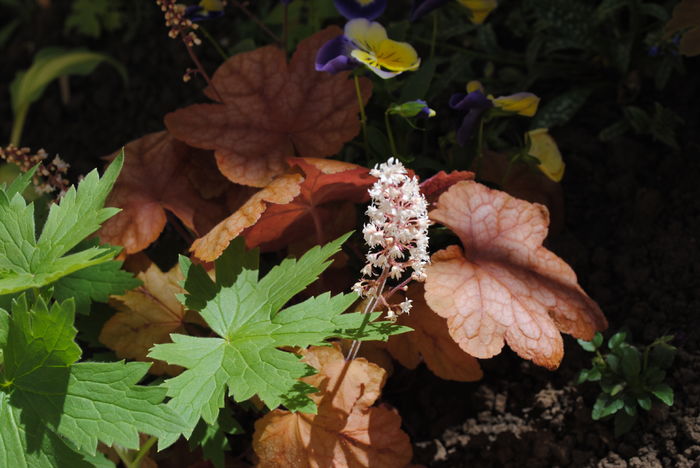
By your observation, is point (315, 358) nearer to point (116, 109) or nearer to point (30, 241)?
point (30, 241)

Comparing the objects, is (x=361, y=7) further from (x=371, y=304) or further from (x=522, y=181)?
(x=371, y=304)

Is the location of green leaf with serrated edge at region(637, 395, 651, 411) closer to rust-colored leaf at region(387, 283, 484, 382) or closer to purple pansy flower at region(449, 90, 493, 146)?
rust-colored leaf at region(387, 283, 484, 382)

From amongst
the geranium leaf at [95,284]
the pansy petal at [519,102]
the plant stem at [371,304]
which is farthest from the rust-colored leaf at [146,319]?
the pansy petal at [519,102]

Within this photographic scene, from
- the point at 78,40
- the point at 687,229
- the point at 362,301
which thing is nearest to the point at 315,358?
the point at 362,301

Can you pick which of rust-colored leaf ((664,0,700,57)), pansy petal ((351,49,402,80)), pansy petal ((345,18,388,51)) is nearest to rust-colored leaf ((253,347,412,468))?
pansy petal ((351,49,402,80))

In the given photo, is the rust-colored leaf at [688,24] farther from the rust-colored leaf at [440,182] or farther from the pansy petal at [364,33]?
the pansy petal at [364,33]
